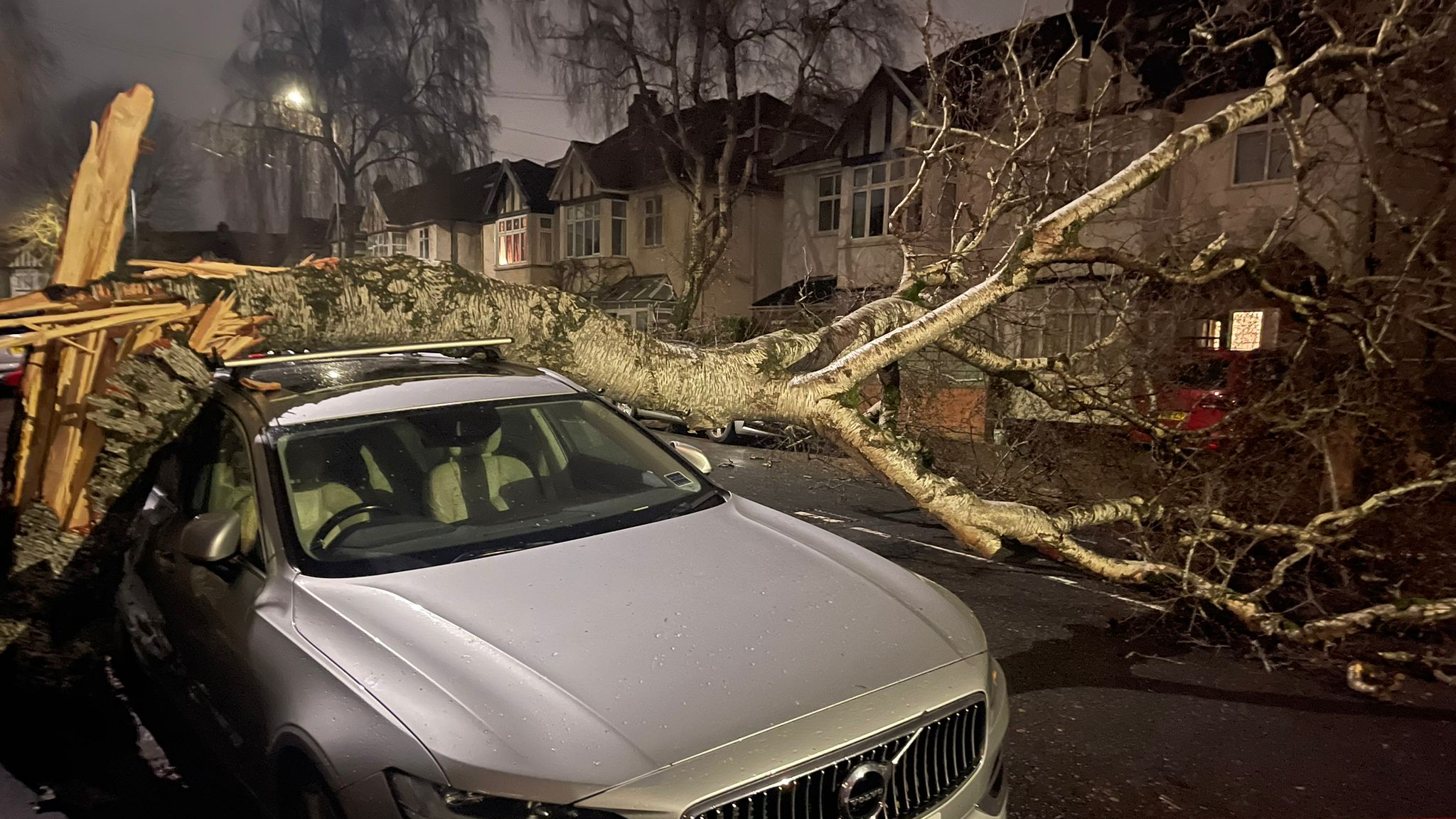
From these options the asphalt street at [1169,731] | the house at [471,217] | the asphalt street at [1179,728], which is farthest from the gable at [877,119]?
the asphalt street at [1179,728]

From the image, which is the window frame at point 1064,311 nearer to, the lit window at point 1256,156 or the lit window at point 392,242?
the lit window at point 1256,156

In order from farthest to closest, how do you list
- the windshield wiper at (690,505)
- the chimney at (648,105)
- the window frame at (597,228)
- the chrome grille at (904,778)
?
the window frame at (597,228) < the chimney at (648,105) < the windshield wiper at (690,505) < the chrome grille at (904,778)

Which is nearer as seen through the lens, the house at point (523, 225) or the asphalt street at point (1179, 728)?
the asphalt street at point (1179, 728)

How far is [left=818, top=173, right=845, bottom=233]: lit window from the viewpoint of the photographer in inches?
921

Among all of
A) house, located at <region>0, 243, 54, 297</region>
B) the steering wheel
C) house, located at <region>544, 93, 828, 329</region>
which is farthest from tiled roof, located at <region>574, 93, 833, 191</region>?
the steering wheel

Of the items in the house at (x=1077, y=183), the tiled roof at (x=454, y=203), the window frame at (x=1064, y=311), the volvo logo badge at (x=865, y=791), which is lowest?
the volvo logo badge at (x=865, y=791)

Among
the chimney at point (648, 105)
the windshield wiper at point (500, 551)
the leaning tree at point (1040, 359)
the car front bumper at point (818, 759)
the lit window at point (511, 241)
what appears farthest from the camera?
the lit window at point (511, 241)

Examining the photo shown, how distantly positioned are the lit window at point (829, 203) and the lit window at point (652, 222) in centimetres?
646

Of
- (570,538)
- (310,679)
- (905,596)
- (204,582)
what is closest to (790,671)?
(905,596)

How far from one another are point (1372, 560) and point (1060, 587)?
2.00 meters

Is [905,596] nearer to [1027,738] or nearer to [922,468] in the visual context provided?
[1027,738]

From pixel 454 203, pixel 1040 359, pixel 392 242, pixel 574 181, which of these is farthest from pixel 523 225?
pixel 1040 359

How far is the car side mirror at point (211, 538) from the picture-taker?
2.71 metres

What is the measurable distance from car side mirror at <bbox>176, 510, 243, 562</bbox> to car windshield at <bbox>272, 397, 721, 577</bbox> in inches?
6.1
